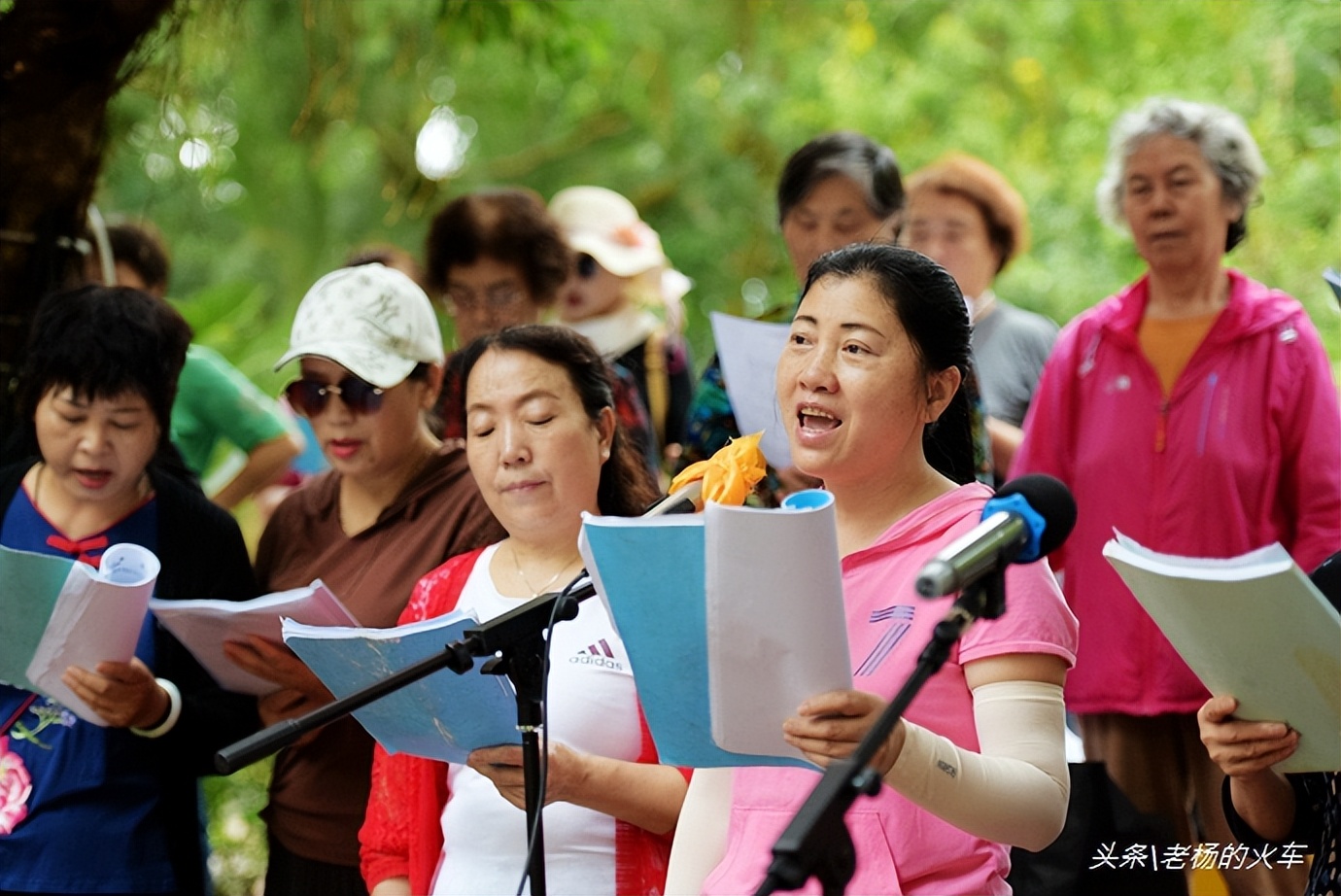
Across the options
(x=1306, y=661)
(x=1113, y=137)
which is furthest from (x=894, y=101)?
(x=1306, y=661)

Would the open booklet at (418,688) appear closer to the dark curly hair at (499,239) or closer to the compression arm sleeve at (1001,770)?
the compression arm sleeve at (1001,770)

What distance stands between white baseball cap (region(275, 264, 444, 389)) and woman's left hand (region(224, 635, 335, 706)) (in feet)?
2.04

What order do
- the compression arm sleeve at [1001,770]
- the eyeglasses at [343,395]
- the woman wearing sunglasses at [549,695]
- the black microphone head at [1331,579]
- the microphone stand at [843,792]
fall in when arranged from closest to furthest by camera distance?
1. the microphone stand at [843,792]
2. the compression arm sleeve at [1001,770]
3. the black microphone head at [1331,579]
4. the woman wearing sunglasses at [549,695]
5. the eyeglasses at [343,395]

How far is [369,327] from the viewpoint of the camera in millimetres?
3486

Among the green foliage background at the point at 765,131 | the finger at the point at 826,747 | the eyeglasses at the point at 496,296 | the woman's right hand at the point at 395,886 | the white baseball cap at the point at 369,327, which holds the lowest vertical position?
the woman's right hand at the point at 395,886

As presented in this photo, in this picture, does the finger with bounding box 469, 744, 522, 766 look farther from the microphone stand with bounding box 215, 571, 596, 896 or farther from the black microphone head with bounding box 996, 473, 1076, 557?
the black microphone head with bounding box 996, 473, 1076, 557

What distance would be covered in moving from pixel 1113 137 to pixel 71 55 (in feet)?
9.13

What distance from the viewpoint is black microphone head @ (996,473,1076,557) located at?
1.78 meters

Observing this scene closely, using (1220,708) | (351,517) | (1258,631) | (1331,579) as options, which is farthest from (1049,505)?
(351,517)

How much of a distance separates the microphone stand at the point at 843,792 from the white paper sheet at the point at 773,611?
0.19 m

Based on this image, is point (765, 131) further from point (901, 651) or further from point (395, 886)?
point (901, 651)

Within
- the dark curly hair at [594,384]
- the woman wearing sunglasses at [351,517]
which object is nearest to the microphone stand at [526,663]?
the dark curly hair at [594,384]

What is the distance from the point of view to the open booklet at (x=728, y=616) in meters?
1.81

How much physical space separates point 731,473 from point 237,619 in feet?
4.19
